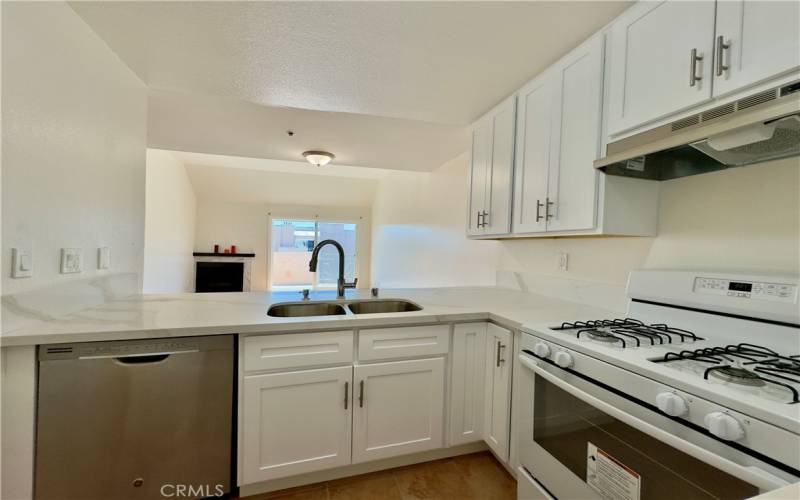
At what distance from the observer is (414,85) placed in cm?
194

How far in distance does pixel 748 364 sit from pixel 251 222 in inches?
280

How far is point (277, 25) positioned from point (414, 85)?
2.61 ft

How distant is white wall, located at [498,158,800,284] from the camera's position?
3.72 feet

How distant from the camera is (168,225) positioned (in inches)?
189

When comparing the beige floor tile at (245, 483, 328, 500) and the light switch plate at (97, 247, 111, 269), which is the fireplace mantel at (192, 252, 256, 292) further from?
the beige floor tile at (245, 483, 328, 500)

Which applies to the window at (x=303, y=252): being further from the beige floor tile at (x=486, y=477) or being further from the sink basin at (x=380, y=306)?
the beige floor tile at (x=486, y=477)

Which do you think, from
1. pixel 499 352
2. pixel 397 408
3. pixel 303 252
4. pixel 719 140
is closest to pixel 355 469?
pixel 397 408

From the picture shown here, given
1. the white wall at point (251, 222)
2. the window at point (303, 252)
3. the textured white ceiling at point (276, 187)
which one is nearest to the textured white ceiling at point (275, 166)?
the textured white ceiling at point (276, 187)

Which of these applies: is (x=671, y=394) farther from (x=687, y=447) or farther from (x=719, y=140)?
(x=719, y=140)

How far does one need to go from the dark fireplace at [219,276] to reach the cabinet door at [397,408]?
5669mm

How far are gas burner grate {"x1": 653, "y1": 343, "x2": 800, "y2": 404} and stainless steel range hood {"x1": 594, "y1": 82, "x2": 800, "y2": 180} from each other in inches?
25.5

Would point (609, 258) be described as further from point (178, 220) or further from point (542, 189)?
point (178, 220)

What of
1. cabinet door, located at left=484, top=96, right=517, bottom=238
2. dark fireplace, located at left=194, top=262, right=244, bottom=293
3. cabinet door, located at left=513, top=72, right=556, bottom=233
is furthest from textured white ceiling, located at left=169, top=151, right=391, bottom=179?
cabinet door, located at left=513, top=72, right=556, bottom=233

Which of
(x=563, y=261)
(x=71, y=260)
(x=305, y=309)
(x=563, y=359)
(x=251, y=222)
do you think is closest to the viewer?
(x=563, y=359)
